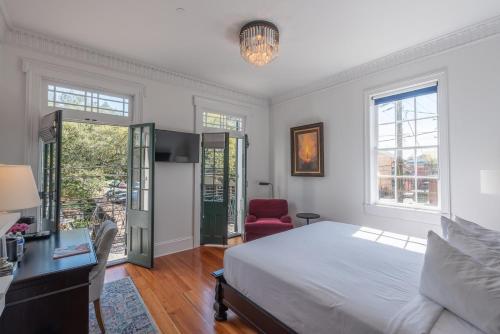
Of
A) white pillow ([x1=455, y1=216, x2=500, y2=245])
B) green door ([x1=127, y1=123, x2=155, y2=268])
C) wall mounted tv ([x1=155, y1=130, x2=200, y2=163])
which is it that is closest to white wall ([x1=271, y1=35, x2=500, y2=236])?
white pillow ([x1=455, y1=216, x2=500, y2=245])

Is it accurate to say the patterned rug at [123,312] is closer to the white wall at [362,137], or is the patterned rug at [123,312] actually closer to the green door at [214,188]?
the green door at [214,188]

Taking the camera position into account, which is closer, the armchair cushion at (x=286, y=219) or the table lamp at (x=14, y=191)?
the table lamp at (x=14, y=191)

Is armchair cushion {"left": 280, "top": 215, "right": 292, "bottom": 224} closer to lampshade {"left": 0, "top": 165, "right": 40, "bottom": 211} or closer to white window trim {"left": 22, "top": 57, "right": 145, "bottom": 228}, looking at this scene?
lampshade {"left": 0, "top": 165, "right": 40, "bottom": 211}

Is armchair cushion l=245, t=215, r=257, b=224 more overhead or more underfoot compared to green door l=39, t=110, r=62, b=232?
more underfoot

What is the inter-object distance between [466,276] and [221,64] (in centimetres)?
340

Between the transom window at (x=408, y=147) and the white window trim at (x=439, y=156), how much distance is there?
6 centimetres

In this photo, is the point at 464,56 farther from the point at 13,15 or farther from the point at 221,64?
the point at 13,15

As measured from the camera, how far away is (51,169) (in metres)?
2.63

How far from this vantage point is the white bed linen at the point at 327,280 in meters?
1.29

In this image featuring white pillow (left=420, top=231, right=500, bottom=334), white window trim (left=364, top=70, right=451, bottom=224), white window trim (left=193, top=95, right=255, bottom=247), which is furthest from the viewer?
white window trim (left=193, top=95, right=255, bottom=247)

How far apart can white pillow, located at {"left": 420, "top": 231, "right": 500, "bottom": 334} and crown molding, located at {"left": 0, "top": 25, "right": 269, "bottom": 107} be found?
3789mm

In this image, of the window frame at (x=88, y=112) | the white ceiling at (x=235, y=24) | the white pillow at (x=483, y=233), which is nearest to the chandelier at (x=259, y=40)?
the white ceiling at (x=235, y=24)

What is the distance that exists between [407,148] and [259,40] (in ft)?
7.94

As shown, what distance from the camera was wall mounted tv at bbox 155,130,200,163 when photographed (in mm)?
3602
